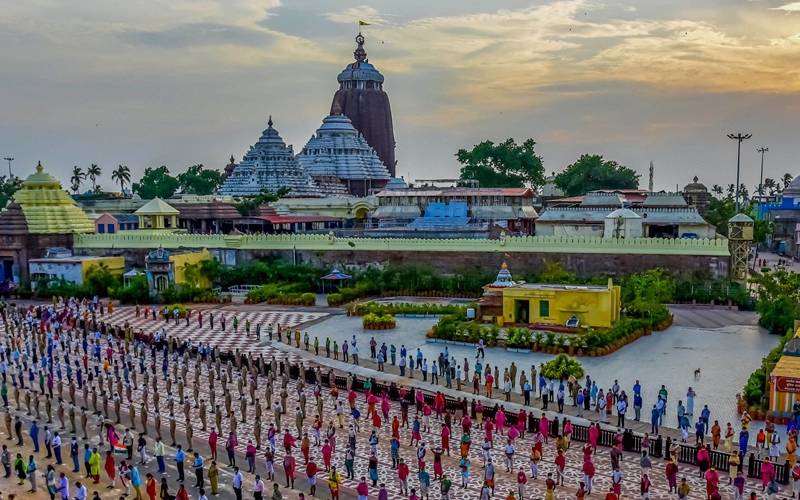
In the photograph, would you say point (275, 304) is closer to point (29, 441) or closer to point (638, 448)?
point (29, 441)

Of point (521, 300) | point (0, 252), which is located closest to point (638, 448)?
point (521, 300)

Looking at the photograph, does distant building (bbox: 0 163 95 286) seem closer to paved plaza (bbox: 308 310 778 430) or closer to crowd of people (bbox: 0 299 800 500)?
crowd of people (bbox: 0 299 800 500)

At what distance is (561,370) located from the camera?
18.5 m

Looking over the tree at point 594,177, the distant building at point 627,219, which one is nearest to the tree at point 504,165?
the tree at point 594,177

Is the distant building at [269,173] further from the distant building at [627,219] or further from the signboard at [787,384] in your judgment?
the signboard at [787,384]

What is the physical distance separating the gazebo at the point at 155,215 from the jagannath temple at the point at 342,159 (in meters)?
17.1

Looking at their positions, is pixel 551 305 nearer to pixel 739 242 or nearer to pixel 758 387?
pixel 758 387

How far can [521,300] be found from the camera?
84.7 ft

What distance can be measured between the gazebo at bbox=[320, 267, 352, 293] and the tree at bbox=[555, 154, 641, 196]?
3445 cm

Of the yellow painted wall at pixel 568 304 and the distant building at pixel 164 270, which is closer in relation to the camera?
the yellow painted wall at pixel 568 304

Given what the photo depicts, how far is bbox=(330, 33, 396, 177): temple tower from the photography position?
69125 millimetres

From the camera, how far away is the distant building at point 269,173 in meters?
53.3

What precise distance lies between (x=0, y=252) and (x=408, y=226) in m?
20.6

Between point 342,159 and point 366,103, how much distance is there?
10.3 metres
